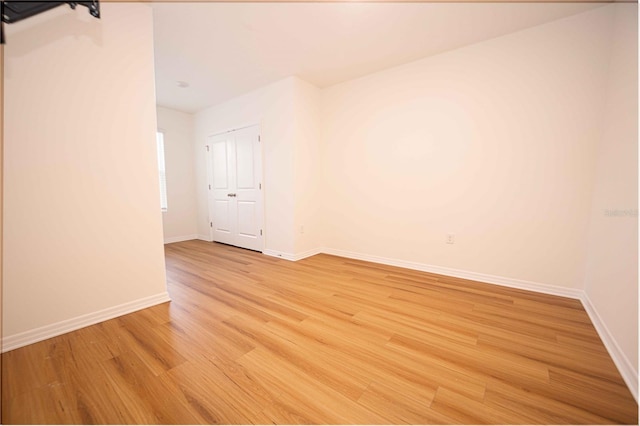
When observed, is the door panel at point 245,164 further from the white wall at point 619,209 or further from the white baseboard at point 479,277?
the white wall at point 619,209

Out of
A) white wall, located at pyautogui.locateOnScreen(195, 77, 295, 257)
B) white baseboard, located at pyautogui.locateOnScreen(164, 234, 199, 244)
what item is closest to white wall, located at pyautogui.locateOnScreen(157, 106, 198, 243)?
white baseboard, located at pyautogui.locateOnScreen(164, 234, 199, 244)

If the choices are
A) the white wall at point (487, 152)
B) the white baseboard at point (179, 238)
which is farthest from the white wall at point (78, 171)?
the white baseboard at point (179, 238)

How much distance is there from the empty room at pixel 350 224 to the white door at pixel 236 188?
0.52 metres

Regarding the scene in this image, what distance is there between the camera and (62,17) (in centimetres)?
164

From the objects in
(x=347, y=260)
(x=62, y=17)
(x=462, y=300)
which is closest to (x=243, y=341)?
(x=462, y=300)

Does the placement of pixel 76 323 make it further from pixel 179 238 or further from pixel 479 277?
pixel 479 277

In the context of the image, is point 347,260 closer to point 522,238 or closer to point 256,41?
point 522,238

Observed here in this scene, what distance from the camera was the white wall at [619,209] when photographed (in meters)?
1.39

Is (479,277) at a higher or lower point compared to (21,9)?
lower

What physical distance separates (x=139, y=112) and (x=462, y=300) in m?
3.27

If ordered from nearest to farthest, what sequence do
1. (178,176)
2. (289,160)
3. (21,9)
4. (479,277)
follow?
(21,9) < (479,277) < (289,160) < (178,176)

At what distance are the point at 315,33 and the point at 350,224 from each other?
7.89 ft

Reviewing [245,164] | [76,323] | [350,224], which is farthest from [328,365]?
[245,164]

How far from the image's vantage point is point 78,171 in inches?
69.2
